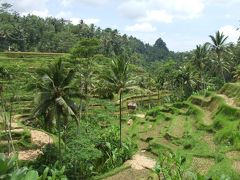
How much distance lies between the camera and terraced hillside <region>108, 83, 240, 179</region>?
83.7 ft

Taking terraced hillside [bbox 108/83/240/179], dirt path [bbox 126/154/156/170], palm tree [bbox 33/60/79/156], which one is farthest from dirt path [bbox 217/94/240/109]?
palm tree [bbox 33/60/79/156]

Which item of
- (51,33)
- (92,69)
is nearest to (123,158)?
(92,69)

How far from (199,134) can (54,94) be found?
42.7 feet

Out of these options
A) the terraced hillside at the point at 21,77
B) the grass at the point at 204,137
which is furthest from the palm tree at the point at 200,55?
the terraced hillside at the point at 21,77

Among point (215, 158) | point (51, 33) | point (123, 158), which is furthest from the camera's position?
point (51, 33)

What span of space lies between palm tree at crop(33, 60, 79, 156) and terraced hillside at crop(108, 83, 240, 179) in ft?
17.9

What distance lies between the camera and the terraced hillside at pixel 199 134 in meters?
25.5

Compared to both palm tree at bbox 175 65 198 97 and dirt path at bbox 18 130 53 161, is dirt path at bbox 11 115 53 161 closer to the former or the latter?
dirt path at bbox 18 130 53 161

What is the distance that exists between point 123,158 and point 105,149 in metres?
2.14

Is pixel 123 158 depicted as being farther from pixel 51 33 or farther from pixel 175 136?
pixel 51 33

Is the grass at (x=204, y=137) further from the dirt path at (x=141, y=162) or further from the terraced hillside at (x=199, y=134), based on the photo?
the dirt path at (x=141, y=162)

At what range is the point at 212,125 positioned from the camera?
34.2m

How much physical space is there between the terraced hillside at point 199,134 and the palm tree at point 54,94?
5.46 m

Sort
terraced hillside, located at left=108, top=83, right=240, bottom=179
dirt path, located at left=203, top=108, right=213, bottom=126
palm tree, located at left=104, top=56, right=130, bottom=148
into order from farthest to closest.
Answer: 1. dirt path, located at left=203, top=108, right=213, bottom=126
2. palm tree, located at left=104, top=56, right=130, bottom=148
3. terraced hillside, located at left=108, top=83, right=240, bottom=179
